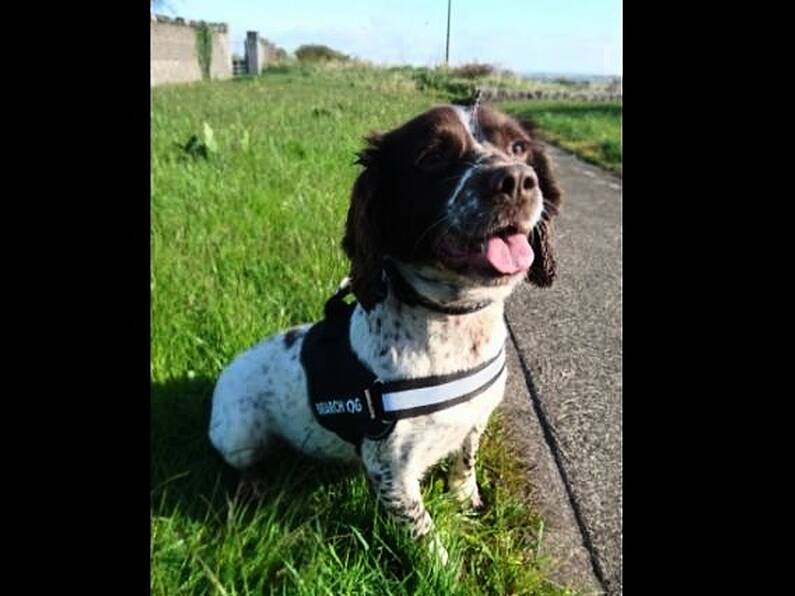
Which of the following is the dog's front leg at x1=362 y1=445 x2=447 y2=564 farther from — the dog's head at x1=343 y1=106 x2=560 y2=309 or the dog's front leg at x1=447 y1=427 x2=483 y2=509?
the dog's head at x1=343 y1=106 x2=560 y2=309

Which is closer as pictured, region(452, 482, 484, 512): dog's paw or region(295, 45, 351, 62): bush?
region(452, 482, 484, 512): dog's paw

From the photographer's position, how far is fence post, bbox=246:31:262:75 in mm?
37188

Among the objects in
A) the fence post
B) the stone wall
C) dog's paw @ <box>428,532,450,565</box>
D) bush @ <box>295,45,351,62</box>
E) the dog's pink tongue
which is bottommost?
dog's paw @ <box>428,532,450,565</box>

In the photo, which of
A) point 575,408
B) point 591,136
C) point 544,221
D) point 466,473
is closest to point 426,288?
point 544,221

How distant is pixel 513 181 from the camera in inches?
72.1

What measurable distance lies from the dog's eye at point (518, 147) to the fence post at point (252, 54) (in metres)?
37.5

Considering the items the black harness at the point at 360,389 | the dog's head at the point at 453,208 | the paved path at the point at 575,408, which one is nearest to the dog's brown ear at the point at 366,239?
the dog's head at the point at 453,208

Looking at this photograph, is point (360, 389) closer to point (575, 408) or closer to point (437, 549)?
point (437, 549)

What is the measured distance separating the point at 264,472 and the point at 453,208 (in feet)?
4.33

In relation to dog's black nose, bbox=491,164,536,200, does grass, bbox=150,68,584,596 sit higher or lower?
lower

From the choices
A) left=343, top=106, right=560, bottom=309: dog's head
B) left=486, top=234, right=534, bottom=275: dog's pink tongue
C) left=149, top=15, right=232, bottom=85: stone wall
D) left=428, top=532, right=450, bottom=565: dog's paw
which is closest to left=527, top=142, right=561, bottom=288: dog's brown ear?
left=343, top=106, right=560, bottom=309: dog's head

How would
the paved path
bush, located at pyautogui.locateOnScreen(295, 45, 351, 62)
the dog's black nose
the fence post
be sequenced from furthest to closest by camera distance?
bush, located at pyautogui.locateOnScreen(295, 45, 351, 62)
the fence post
the paved path
the dog's black nose
